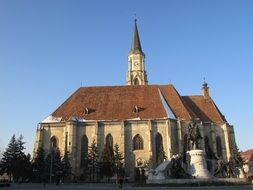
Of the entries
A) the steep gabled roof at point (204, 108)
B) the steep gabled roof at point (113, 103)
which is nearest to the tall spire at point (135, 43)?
the steep gabled roof at point (113, 103)

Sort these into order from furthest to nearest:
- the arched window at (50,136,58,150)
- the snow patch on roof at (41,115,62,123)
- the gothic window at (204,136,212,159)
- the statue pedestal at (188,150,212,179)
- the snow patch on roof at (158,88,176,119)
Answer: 1. the snow patch on roof at (41,115,62,123)
2. the arched window at (50,136,58,150)
3. the snow patch on roof at (158,88,176,119)
4. the gothic window at (204,136,212,159)
5. the statue pedestal at (188,150,212,179)

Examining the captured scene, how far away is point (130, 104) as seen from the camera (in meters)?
48.3

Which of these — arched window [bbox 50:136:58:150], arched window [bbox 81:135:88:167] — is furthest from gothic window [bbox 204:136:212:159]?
arched window [bbox 50:136:58:150]

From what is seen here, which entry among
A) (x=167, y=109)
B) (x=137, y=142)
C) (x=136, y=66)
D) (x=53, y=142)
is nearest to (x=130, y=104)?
(x=167, y=109)

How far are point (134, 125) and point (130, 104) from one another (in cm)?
398

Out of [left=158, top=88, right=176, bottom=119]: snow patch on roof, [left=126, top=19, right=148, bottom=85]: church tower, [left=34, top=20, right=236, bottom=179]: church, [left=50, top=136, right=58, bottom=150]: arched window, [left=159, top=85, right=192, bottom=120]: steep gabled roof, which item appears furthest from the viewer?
[left=126, top=19, right=148, bottom=85]: church tower

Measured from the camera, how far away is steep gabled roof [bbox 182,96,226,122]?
4833cm

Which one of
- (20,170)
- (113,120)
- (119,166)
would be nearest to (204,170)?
(119,166)

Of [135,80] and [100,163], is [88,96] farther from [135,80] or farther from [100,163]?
[135,80]

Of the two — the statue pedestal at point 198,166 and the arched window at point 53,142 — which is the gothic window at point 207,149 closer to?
the statue pedestal at point 198,166

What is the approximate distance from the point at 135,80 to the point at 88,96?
59.7 ft

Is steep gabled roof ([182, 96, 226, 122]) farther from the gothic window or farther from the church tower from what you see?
the church tower

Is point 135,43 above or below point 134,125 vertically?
above

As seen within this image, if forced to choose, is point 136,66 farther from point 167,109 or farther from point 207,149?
point 207,149
